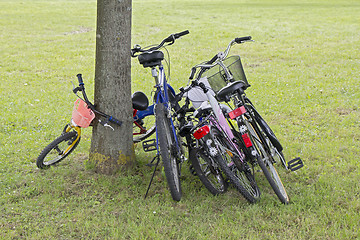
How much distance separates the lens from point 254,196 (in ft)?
14.0

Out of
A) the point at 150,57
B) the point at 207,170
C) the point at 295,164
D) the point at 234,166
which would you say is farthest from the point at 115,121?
the point at 295,164

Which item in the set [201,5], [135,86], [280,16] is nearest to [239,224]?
Answer: [135,86]

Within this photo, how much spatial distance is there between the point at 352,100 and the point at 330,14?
1763cm

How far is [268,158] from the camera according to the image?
461 cm

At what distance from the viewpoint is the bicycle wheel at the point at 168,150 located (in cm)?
397

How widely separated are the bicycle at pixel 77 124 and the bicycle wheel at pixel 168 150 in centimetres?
73

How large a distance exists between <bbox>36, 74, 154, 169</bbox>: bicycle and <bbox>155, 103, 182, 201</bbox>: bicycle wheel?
73 centimetres

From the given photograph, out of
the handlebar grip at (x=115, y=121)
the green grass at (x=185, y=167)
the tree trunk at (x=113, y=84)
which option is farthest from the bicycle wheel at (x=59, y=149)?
the handlebar grip at (x=115, y=121)

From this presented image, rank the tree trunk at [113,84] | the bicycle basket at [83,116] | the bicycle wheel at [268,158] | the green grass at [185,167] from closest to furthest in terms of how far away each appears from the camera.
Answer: the green grass at [185,167] < the bicycle wheel at [268,158] < the tree trunk at [113,84] < the bicycle basket at [83,116]

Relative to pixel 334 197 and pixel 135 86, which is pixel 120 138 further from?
pixel 135 86

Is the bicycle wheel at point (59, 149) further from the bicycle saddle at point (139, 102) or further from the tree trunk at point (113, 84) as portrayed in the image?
the bicycle saddle at point (139, 102)

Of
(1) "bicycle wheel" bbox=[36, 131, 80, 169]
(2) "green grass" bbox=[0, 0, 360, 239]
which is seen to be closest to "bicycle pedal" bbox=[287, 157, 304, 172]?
(2) "green grass" bbox=[0, 0, 360, 239]

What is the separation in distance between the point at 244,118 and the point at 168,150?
3.13ft

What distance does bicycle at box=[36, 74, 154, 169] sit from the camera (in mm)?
4613
